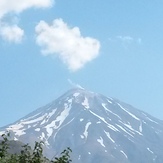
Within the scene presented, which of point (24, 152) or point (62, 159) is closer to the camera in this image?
point (62, 159)

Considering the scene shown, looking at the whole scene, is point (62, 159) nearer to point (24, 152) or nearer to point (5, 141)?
point (24, 152)

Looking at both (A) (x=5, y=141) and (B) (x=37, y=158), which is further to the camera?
(A) (x=5, y=141)

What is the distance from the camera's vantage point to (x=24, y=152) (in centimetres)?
1766

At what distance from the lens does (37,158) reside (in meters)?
16.5

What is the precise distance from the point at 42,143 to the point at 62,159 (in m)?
1.59

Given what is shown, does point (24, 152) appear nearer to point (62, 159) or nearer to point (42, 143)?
point (42, 143)

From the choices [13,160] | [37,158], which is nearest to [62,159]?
[37,158]

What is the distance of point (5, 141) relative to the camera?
18375mm

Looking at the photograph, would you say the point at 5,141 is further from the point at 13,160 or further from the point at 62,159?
the point at 62,159

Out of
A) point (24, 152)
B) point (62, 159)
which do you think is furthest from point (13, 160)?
point (62, 159)

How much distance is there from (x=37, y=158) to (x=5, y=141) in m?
2.34

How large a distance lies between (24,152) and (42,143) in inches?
29.4

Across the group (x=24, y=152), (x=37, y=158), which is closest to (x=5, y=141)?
(x=24, y=152)

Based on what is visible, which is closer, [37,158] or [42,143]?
[37,158]
